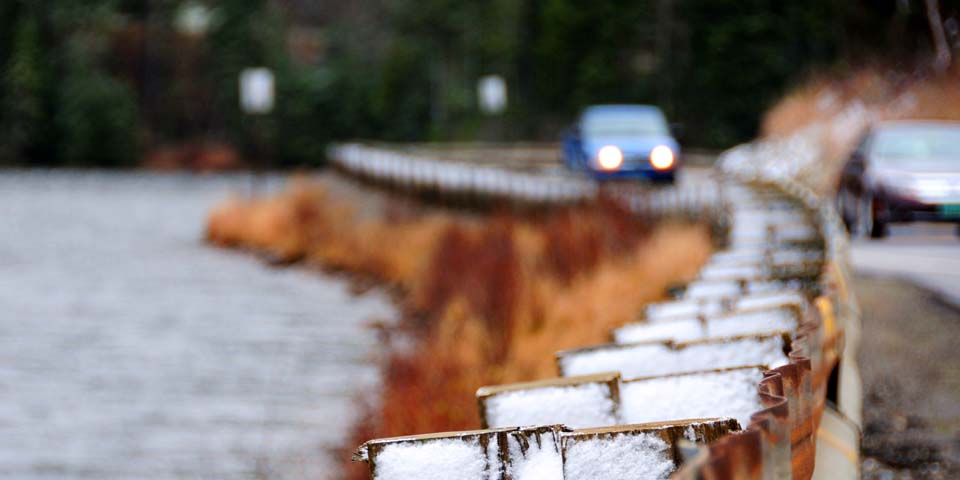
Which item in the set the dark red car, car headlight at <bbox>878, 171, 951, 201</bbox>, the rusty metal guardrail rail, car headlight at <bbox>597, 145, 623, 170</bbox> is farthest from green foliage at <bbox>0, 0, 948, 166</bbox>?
the rusty metal guardrail rail

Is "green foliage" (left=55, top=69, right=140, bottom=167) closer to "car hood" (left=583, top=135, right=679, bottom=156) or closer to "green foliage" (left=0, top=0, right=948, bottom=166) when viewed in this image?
"green foliage" (left=0, top=0, right=948, bottom=166)

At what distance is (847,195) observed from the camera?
1678 cm

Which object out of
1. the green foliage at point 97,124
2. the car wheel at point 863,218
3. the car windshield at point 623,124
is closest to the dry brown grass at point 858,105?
the car windshield at point 623,124

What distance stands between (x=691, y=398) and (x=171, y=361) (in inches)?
537

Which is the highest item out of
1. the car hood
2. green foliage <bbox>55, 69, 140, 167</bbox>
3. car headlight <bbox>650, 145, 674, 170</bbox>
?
green foliage <bbox>55, 69, 140, 167</bbox>

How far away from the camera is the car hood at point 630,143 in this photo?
76.4 feet

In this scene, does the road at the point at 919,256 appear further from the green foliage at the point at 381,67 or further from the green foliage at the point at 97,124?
the green foliage at the point at 97,124

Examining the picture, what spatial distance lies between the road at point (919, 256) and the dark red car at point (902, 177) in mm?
210

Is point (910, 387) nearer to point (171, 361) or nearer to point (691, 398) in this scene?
point (691, 398)

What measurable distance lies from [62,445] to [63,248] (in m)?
19.9

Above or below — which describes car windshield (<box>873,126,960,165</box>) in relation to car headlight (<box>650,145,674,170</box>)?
below

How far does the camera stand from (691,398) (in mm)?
2490

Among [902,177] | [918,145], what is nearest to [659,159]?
[918,145]

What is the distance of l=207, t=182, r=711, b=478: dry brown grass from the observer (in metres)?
9.73
